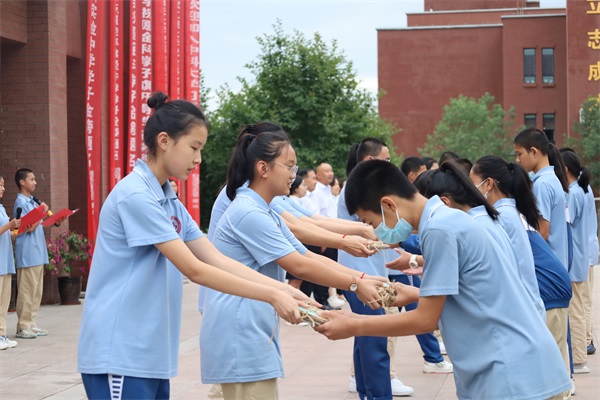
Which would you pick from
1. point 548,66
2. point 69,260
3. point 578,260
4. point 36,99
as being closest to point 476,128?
point 548,66

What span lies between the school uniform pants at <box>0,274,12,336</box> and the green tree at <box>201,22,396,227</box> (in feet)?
49.4

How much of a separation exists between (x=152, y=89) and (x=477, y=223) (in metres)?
10.7

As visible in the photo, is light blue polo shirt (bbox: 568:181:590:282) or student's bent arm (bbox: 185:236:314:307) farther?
light blue polo shirt (bbox: 568:181:590:282)

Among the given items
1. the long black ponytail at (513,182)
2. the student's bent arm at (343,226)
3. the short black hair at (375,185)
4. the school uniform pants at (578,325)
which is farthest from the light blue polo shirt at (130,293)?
the school uniform pants at (578,325)

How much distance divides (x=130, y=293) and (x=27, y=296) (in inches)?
271

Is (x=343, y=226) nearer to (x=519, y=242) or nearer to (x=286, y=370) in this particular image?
(x=519, y=242)

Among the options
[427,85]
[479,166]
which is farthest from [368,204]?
[427,85]

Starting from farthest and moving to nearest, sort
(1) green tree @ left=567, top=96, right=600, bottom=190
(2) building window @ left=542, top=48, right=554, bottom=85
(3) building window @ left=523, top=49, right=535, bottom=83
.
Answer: (3) building window @ left=523, top=49, right=535, bottom=83 → (2) building window @ left=542, top=48, right=554, bottom=85 → (1) green tree @ left=567, top=96, right=600, bottom=190

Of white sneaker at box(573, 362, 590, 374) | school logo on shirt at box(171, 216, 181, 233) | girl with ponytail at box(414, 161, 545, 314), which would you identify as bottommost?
white sneaker at box(573, 362, 590, 374)

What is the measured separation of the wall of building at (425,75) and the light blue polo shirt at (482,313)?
53.3 meters

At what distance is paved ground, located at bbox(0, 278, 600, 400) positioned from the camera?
7.06 m

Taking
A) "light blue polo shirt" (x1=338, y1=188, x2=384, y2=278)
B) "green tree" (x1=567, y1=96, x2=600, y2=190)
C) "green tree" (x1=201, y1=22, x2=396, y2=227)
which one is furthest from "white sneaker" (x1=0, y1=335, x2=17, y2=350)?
"green tree" (x1=567, y1=96, x2=600, y2=190)

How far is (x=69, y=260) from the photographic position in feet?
40.1

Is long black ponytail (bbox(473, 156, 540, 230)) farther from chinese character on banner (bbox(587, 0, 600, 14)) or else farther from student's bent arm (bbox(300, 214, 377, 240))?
chinese character on banner (bbox(587, 0, 600, 14))
